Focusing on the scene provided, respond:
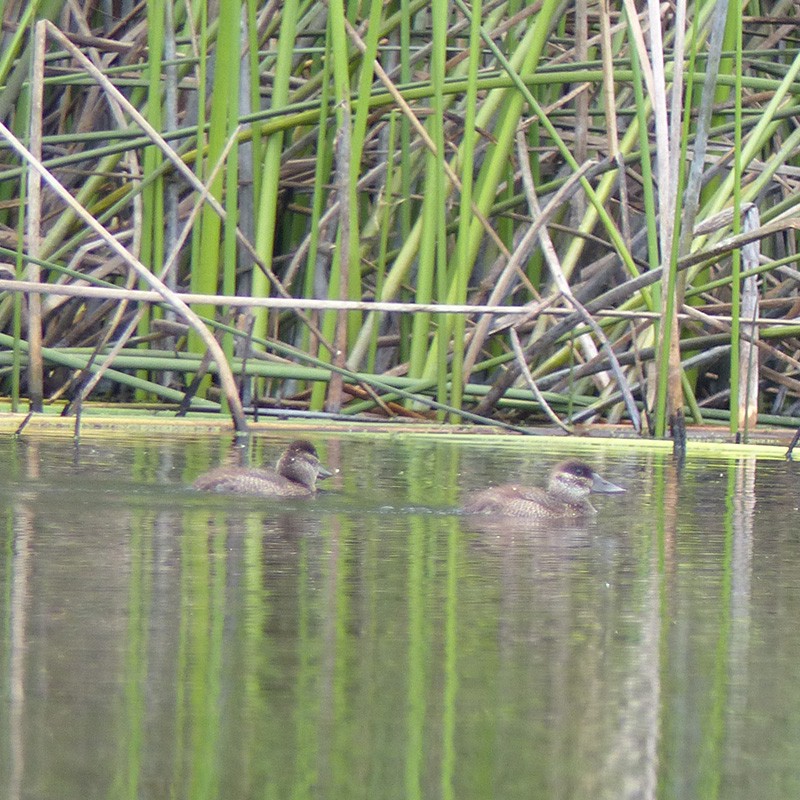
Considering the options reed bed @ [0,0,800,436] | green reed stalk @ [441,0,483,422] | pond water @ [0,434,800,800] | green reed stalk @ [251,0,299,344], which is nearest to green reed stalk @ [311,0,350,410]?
reed bed @ [0,0,800,436]

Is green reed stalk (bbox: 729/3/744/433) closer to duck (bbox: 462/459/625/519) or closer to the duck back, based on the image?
duck (bbox: 462/459/625/519)

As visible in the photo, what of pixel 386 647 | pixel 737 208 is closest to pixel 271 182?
pixel 737 208

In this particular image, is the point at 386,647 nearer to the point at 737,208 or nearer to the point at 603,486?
the point at 603,486

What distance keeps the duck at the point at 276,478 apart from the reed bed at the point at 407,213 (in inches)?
31.3

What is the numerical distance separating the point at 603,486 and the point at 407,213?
2.28m

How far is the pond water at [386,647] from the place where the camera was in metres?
2.37

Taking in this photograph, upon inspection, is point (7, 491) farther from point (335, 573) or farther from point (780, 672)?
point (780, 672)

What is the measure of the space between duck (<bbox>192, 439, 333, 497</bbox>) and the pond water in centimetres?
8

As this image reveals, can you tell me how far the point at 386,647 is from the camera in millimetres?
3045

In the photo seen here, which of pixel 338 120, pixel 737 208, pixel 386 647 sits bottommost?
pixel 386 647

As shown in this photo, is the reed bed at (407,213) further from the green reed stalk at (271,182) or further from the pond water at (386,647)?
the pond water at (386,647)

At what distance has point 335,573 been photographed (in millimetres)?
3799

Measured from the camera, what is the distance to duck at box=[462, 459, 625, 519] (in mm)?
4812

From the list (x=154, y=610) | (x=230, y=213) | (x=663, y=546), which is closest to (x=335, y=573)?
(x=154, y=610)
